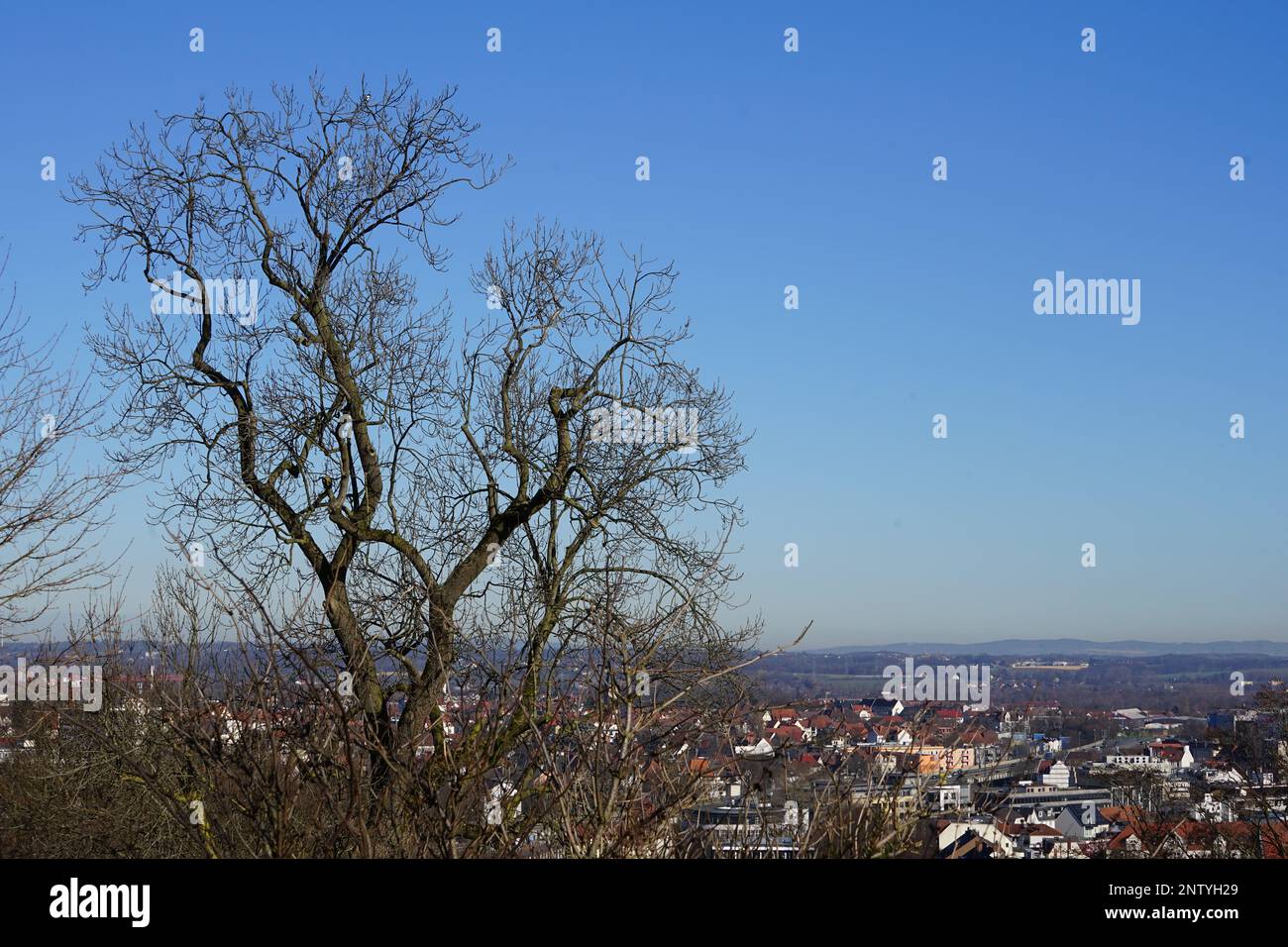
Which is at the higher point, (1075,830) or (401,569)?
(401,569)

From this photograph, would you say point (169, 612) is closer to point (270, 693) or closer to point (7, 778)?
point (7, 778)


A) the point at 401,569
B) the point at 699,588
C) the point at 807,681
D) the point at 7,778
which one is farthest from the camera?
the point at 7,778
